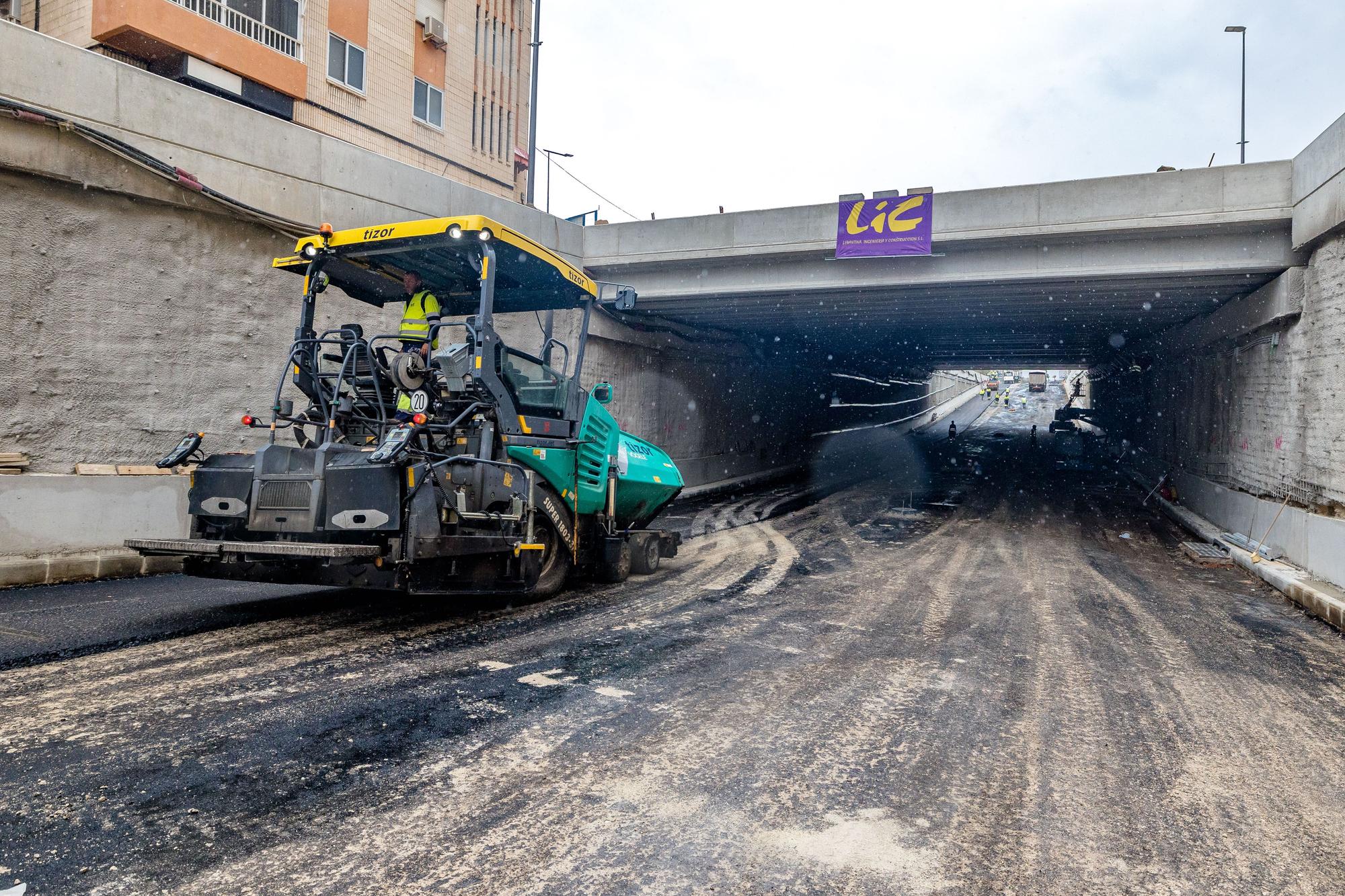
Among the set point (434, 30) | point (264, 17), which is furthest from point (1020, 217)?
point (434, 30)

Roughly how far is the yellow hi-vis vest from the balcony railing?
66.5 ft

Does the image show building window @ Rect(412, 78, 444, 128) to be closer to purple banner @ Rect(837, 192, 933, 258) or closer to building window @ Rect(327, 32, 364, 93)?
building window @ Rect(327, 32, 364, 93)

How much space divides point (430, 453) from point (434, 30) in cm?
2887

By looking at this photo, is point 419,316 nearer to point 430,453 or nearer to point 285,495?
point 430,453

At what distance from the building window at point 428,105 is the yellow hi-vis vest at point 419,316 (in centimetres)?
2553

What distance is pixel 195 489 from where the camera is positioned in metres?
6.19

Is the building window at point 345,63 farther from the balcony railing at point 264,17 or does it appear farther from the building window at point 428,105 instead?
the building window at point 428,105

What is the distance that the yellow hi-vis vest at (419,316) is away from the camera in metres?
6.89

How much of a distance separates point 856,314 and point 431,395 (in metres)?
15.1

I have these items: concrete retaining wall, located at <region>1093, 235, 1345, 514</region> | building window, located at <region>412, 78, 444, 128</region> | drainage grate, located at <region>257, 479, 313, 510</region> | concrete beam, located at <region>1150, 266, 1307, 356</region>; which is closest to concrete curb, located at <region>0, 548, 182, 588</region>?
drainage grate, located at <region>257, 479, 313, 510</region>

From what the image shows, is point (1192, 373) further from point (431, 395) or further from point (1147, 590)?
point (431, 395)

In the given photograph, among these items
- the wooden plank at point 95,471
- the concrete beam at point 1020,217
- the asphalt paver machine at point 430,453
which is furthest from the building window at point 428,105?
the asphalt paver machine at point 430,453

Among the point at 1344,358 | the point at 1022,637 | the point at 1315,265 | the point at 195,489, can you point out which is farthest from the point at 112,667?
the point at 1315,265

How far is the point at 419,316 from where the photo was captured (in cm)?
723
